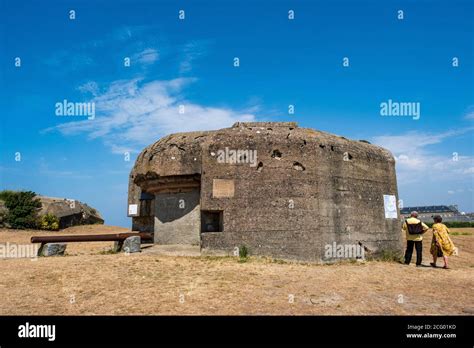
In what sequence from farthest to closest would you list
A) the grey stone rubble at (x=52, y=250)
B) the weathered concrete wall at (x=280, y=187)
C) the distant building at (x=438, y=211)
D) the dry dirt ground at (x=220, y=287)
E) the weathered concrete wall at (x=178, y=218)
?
the distant building at (x=438, y=211) < the weathered concrete wall at (x=178, y=218) < the grey stone rubble at (x=52, y=250) < the weathered concrete wall at (x=280, y=187) < the dry dirt ground at (x=220, y=287)

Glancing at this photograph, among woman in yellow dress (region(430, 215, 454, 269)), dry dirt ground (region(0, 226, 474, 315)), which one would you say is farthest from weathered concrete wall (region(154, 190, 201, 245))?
woman in yellow dress (region(430, 215, 454, 269))

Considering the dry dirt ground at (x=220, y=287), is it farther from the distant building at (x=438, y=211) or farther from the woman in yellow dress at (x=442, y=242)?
the distant building at (x=438, y=211)

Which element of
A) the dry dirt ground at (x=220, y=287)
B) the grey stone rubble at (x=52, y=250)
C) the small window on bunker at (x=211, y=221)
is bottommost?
the dry dirt ground at (x=220, y=287)

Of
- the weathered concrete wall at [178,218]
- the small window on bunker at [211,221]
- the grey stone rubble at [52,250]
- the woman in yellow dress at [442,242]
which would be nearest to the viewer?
the small window on bunker at [211,221]

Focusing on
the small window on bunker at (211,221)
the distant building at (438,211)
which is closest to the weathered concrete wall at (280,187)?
the small window on bunker at (211,221)

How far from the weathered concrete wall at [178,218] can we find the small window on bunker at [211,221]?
1.83 feet

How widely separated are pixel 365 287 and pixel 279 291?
1555 mm

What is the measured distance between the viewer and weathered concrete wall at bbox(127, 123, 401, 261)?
324 inches

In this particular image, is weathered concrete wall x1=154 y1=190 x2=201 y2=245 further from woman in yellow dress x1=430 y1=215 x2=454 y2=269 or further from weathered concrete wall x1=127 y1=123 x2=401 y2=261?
woman in yellow dress x1=430 y1=215 x2=454 y2=269

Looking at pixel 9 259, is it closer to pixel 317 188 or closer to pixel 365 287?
pixel 317 188

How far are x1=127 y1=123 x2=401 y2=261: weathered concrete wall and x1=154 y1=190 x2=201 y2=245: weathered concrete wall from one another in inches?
30.7

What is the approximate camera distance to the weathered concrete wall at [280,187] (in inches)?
324

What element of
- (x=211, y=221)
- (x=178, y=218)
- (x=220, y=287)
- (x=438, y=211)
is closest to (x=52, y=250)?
(x=178, y=218)

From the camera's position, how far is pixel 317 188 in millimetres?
8539
